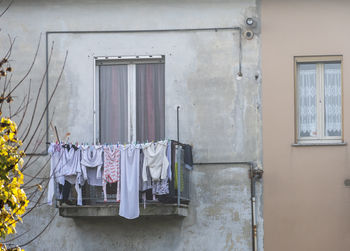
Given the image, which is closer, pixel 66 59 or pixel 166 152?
pixel 166 152

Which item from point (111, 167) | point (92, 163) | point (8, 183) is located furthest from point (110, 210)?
point (8, 183)

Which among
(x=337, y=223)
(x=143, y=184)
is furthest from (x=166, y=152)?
(x=337, y=223)

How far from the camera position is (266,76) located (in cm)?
1997

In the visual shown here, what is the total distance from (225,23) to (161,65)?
1552 millimetres

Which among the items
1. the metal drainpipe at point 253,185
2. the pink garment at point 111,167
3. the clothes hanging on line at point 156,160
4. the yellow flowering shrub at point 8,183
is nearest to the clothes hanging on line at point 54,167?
the pink garment at point 111,167

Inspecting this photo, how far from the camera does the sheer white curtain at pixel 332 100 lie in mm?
19875

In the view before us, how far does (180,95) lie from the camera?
2008 centimetres

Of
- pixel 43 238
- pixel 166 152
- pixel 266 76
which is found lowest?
pixel 43 238

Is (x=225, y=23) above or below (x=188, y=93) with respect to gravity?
above

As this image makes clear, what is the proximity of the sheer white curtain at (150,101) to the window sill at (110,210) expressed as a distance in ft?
5.95

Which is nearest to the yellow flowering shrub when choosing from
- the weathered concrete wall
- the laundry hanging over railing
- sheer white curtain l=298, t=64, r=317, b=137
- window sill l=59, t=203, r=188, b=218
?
the laundry hanging over railing

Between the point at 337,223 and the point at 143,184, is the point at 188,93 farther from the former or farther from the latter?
the point at 337,223

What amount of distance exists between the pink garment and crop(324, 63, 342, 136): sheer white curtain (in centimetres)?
429

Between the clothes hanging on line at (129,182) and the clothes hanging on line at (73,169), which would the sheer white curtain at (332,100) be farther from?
the clothes hanging on line at (73,169)
